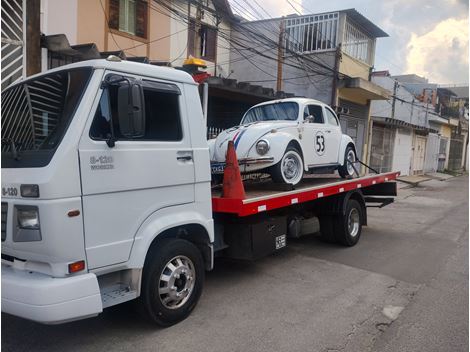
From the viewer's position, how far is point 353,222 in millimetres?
7859

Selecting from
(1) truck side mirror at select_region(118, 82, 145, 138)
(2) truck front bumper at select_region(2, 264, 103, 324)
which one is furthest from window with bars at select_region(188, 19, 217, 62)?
(2) truck front bumper at select_region(2, 264, 103, 324)

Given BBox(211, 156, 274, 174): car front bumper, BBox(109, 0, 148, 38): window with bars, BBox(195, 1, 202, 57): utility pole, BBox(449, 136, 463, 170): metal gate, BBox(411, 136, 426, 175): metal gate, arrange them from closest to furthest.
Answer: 1. BBox(211, 156, 274, 174): car front bumper
2. BBox(109, 0, 148, 38): window with bars
3. BBox(195, 1, 202, 57): utility pole
4. BBox(411, 136, 426, 175): metal gate
5. BBox(449, 136, 463, 170): metal gate

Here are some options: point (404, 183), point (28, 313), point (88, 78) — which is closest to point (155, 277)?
point (28, 313)

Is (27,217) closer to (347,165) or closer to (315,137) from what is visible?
(315,137)

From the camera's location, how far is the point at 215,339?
12.9ft

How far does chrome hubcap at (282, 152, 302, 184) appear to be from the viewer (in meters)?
6.31

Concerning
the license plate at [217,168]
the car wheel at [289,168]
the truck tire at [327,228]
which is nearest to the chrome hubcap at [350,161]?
the truck tire at [327,228]

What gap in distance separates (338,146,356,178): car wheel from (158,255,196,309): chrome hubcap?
15.7 feet

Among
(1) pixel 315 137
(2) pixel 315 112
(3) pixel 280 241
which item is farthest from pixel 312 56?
(3) pixel 280 241

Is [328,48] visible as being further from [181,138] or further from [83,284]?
[83,284]

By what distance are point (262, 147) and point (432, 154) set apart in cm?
3065

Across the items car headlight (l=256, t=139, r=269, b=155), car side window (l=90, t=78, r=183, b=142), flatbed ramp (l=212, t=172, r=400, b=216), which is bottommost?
flatbed ramp (l=212, t=172, r=400, b=216)

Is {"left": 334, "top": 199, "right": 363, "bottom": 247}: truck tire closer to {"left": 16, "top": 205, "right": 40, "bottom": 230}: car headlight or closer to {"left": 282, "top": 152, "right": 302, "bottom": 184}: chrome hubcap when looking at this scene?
{"left": 282, "top": 152, "right": 302, "bottom": 184}: chrome hubcap

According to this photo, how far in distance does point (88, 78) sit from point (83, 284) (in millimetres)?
1645
